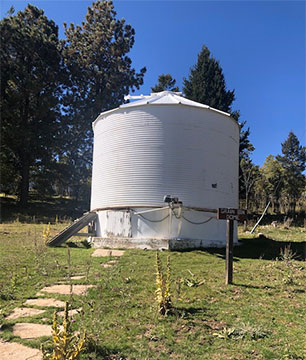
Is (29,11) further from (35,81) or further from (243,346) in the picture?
(243,346)

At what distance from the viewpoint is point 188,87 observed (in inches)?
1264

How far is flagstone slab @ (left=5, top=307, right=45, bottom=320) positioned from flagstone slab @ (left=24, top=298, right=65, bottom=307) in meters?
0.23

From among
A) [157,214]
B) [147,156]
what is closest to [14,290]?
[157,214]

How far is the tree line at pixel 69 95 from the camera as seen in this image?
1074 inches

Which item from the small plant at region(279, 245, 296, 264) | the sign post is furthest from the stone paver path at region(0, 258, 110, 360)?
the small plant at region(279, 245, 296, 264)

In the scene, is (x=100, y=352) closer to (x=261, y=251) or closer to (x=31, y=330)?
(x=31, y=330)

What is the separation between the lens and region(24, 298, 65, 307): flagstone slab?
4972mm

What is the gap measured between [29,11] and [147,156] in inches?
1051

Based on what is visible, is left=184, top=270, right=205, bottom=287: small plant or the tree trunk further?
the tree trunk

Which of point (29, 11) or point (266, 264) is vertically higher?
point (29, 11)

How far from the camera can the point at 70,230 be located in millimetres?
13070

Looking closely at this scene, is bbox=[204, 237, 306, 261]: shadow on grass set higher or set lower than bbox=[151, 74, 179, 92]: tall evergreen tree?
lower

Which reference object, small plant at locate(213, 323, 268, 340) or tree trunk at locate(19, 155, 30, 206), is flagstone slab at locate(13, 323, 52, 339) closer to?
small plant at locate(213, 323, 268, 340)

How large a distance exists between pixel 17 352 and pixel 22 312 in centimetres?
135
